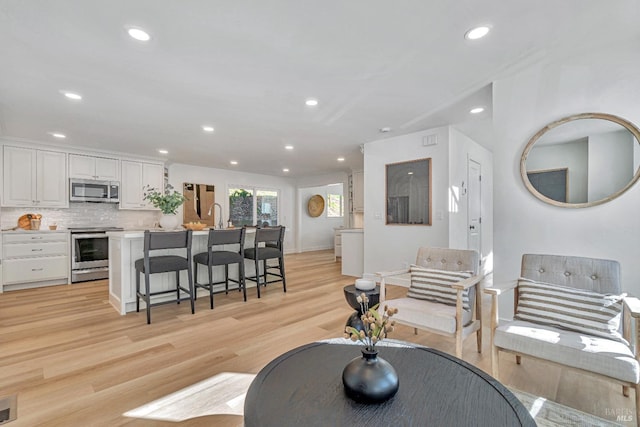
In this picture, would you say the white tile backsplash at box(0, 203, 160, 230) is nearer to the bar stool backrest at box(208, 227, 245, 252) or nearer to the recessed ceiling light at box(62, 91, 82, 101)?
the recessed ceiling light at box(62, 91, 82, 101)

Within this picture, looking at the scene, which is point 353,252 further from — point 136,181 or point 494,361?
point 136,181

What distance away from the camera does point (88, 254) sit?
16.9 ft

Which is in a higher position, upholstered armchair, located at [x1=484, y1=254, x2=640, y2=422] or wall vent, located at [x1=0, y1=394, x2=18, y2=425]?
upholstered armchair, located at [x1=484, y1=254, x2=640, y2=422]

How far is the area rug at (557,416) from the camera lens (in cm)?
160

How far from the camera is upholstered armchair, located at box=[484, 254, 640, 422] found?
1543 millimetres

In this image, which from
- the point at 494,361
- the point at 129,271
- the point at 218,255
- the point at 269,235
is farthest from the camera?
the point at 269,235

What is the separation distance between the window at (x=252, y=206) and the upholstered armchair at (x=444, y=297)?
634cm

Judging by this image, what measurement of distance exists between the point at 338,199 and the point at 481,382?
963 centimetres

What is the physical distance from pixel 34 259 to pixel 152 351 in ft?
12.8

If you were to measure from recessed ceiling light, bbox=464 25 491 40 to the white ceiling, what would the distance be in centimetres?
4

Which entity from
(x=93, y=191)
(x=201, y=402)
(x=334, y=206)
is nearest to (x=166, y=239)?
(x=201, y=402)

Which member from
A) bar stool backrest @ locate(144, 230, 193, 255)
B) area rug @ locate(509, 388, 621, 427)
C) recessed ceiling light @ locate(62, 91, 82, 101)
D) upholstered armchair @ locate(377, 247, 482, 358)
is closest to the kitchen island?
bar stool backrest @ locate(144, 230, 193, 255)

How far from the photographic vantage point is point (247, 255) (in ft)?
13.9

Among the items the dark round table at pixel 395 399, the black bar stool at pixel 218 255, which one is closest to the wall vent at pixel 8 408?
the dark round table at pixel 395 399
